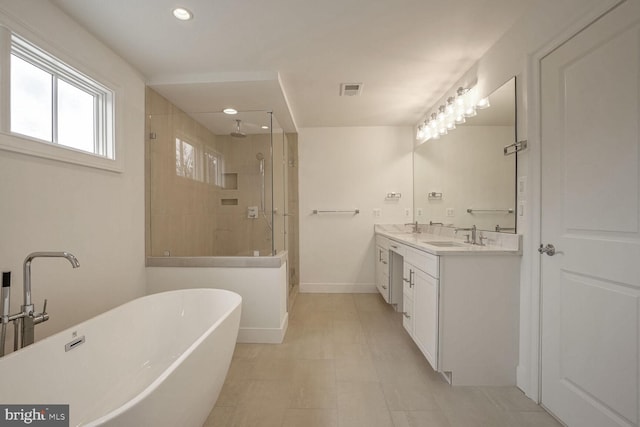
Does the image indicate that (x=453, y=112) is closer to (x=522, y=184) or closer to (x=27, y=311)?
(x=522, y=184)

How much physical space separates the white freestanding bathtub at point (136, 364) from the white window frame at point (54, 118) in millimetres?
963

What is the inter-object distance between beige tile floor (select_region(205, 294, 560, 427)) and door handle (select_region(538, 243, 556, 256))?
0.89 metres

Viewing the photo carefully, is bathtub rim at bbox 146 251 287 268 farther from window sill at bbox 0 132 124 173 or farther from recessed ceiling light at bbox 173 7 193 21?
recessed ceiling light at bbox 173 7 193 21

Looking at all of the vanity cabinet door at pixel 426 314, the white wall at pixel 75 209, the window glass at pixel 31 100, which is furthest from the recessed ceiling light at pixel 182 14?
the vanity cabinet door at pixel 426 314

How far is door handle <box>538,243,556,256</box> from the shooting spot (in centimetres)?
159

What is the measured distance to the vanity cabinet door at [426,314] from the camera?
74.0 inches

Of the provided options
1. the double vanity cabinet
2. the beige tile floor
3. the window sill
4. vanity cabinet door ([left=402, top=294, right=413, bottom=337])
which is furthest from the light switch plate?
the window sill

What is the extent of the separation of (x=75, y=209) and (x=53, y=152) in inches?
14.2

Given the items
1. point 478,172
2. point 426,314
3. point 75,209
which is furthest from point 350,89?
point 75,209

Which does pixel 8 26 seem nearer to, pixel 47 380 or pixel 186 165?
pixel 186 165

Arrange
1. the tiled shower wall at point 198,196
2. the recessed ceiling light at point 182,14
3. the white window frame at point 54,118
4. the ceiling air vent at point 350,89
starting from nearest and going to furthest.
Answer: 1. the white window frame at point 54,118
2. the recessed ceiling light at point 182,14
3. the tiled shower wall at point 198,196
4. the ceiling air vent at point 350,89

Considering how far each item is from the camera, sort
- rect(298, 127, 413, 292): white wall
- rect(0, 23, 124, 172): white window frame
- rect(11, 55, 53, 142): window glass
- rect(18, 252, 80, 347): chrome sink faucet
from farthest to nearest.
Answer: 1. rect(298, 127, 413, 292): white wall
2. rect(11, 55, 53, 142): window glass
3. rect(0, 23, 124, 172): white window frame
4. rect(18, 252, 80, 347): chrome sink faucet

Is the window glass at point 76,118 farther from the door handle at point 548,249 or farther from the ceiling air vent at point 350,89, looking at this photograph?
the door handle at point 548,249

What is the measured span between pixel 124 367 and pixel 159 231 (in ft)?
4.19
